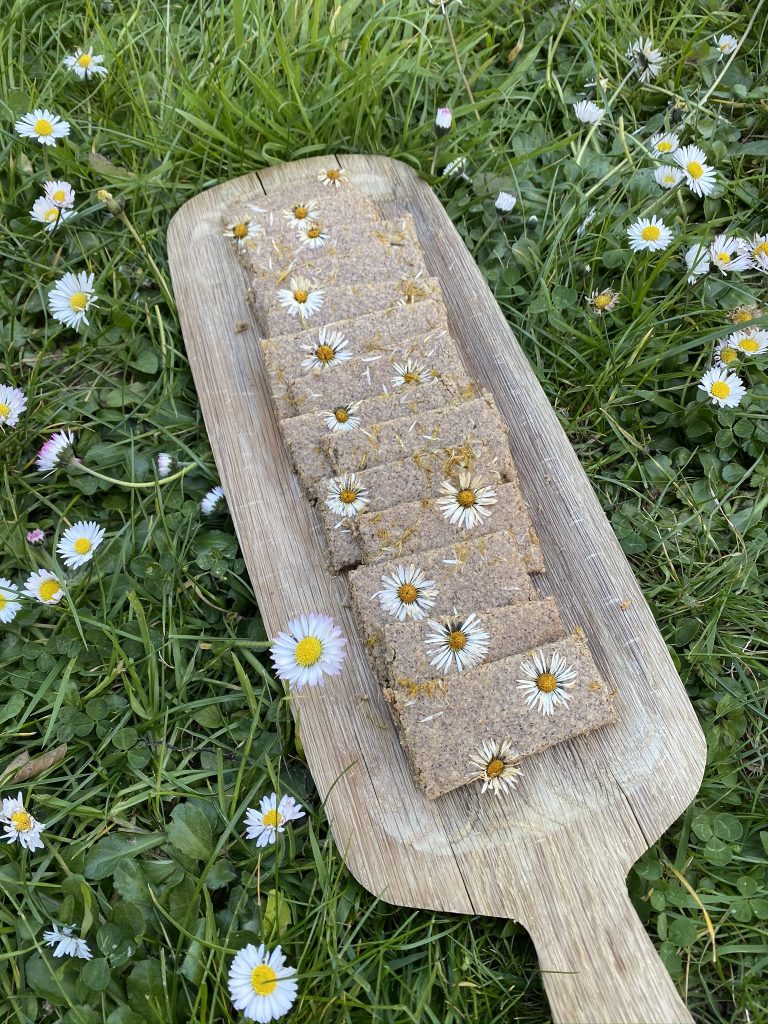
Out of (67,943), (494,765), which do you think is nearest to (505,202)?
(494,765)

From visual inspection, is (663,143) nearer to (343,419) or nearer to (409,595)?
(343,419)

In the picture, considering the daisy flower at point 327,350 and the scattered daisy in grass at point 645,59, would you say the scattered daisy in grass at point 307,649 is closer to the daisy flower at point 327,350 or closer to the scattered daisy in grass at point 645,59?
the daisy flower at point 327,350

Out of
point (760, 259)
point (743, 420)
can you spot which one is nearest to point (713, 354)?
point (743, 420)

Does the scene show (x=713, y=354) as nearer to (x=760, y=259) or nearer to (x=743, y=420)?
(x=743, y=420)

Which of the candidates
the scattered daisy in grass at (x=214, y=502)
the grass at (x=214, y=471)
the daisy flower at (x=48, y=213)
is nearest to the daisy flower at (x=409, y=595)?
the grass at (x=214, y=471)

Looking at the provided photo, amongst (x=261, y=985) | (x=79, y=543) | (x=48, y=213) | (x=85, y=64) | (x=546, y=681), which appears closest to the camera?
(x=261, y=985)

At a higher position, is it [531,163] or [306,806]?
[531,163]
